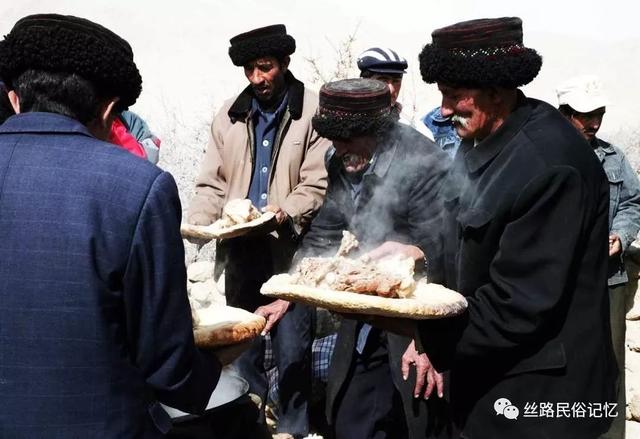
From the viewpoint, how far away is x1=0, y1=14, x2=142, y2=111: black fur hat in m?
2.04

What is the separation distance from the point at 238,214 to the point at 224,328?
207 centimetres

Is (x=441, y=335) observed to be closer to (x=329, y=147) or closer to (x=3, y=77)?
(x=3, y=77)

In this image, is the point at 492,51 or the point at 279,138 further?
the point at 279,138

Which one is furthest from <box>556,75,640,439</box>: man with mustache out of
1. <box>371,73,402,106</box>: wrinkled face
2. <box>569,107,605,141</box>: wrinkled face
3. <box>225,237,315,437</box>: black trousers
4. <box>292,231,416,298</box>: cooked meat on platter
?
<box>292,231,416,298</box>: cooked meat on platter

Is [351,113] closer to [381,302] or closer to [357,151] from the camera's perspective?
[357,151]

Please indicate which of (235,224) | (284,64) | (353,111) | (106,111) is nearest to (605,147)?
(353,111)

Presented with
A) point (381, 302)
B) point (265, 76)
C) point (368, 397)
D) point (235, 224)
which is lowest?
point (368, 397)

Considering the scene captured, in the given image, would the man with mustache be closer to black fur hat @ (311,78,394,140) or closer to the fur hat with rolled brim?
black fur hat @ (311,78,394,140)

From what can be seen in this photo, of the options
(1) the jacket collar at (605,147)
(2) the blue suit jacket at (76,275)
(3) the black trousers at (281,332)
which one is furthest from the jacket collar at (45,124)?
(1) the jacket collar at (605,147)

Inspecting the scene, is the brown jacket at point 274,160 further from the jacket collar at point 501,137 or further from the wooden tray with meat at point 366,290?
the jacket collar at point 501,137

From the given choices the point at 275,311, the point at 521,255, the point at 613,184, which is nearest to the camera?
the point at 521,255

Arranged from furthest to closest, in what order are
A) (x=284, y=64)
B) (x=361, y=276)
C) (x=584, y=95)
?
(x=284, y=64)
(x=584, y=95)
(x=361, y=276)

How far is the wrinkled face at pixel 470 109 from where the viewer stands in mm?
2814

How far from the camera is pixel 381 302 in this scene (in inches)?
103
